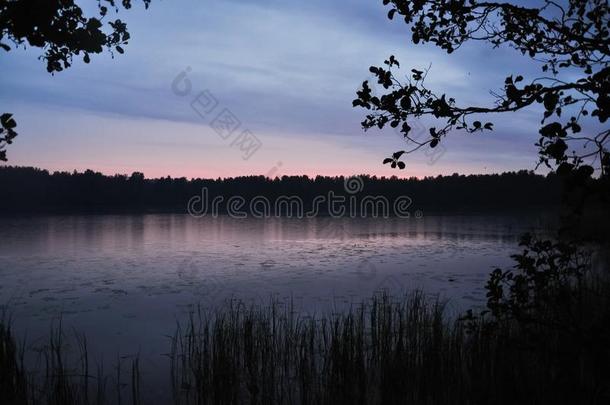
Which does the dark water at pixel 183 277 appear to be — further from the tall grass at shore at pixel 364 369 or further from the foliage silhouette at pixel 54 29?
the foliage silhouette at pixel 54 29

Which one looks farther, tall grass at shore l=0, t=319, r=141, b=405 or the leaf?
tall grass at shore l=0, t=319, r=141, b=405

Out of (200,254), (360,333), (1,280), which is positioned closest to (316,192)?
(200,254)

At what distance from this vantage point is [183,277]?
1483 cm

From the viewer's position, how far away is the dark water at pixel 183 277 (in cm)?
936

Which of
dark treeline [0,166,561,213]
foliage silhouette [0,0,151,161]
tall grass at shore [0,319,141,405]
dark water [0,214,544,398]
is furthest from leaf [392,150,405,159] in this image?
dark treeline [0,166,561,213]

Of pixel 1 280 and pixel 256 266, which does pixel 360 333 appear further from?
pixel 1 280

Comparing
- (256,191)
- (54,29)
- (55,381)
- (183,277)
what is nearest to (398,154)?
(54,29)

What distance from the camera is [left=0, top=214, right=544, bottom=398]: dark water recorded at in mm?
9359

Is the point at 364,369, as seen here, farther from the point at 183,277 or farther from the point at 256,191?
the point at 256,191

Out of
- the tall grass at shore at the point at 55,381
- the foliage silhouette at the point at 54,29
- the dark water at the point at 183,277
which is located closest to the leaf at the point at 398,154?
the foliage silhouette at the point at 54,29

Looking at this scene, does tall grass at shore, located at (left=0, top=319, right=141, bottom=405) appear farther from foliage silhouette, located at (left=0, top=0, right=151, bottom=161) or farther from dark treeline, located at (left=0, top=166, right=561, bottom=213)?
dark treeline, located at (left=0, top=166, right=561, bottom=213)

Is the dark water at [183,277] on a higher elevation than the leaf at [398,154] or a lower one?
lower

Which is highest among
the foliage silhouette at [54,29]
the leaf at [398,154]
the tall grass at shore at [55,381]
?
the foliage silhouette at [54,29]

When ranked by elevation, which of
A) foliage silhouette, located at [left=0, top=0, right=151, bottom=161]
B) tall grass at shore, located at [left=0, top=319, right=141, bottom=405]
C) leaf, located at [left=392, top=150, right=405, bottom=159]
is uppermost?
foliage silhouette, located at [left=0, top=0, right=151, bottom=161]
